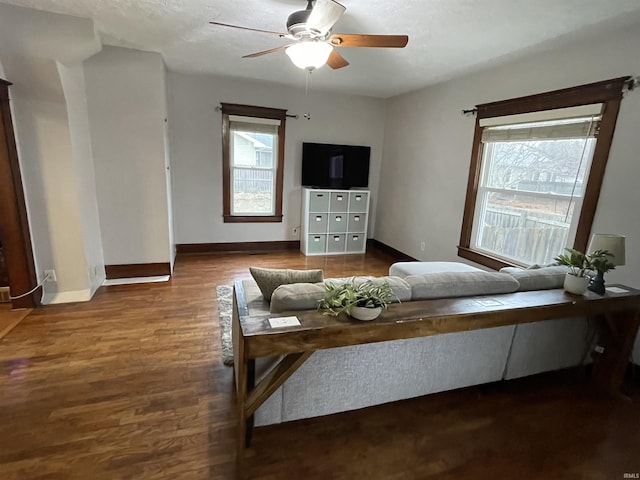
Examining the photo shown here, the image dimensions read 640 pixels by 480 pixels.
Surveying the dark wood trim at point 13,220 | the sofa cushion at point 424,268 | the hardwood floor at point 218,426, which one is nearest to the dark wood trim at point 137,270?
the dark wood trim at point 13,220

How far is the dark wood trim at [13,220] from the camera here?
2.69m

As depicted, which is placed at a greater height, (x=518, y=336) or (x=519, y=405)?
(x=518, y=336)

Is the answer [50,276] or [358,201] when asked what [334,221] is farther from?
[50,276]

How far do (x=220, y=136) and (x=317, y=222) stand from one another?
190 centimetres

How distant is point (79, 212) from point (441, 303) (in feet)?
10.7

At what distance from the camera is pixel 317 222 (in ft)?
17.0

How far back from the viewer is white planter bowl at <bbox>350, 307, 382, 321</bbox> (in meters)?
1.52

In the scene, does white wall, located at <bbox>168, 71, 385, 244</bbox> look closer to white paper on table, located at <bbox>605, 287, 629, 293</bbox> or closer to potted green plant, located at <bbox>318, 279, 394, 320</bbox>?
potted green plant, located at <bbox>318, 279, 394, 320</bbox>

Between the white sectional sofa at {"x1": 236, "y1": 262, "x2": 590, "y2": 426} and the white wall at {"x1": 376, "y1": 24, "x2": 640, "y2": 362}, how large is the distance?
84cm

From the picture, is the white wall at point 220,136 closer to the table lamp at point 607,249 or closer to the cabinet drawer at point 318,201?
the cabinet drawer at point 318,201

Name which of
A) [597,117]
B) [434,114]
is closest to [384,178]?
[434,114]

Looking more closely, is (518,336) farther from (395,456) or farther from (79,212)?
(79,212)

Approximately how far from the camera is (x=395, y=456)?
167 cm

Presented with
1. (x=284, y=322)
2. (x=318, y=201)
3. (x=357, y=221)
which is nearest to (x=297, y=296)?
(x=284, y=322)
